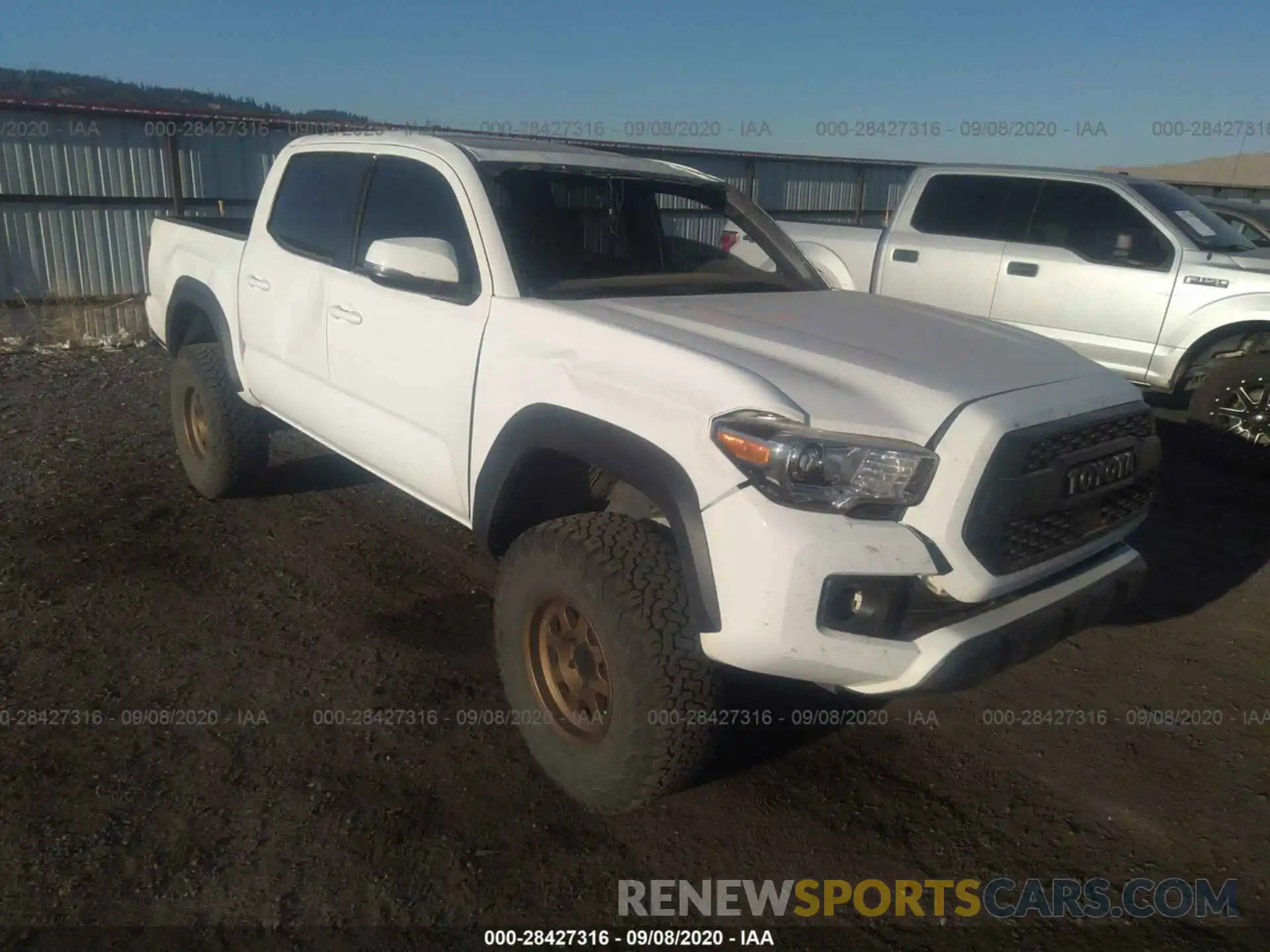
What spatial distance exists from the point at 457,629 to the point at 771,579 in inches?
80.3

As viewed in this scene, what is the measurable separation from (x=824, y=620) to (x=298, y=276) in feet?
10.0

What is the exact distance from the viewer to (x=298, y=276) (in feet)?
14.1

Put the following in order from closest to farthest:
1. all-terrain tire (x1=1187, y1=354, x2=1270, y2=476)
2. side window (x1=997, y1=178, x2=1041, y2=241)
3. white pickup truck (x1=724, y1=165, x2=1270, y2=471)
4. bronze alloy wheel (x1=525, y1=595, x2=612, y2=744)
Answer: bronze alloy wheel (x1=525, y1=595, x2=612, y2=744)
all-terrain tire (x1=1187, y1=354, x2=1270, y2=476)
white pickup truck (x1=724, y1=165, x2=1270, y2=471)
side window (x1=997, y1=178, x2=1041, y2=241)

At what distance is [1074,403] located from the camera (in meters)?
2.72

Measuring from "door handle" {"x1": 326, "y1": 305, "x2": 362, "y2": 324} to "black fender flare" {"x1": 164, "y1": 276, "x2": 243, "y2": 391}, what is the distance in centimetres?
111

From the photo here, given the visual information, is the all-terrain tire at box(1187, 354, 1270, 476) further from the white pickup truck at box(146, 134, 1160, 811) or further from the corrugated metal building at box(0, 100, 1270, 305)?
the corrugated metal building at box(0, 100, 1270, 305)

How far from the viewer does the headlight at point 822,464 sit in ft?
7.70

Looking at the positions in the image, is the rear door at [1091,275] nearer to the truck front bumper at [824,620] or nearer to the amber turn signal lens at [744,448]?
the truck front bumper at [824,620]

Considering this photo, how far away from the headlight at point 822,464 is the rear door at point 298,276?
7.69 ft

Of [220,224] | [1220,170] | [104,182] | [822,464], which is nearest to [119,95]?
[104,182]

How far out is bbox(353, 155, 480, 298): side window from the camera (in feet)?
11.3

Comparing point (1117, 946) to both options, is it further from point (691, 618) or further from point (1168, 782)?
point (691, 618)

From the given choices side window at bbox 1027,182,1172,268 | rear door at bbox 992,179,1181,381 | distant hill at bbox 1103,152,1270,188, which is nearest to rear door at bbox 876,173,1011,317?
rear door at bbox 992,179,1181,381

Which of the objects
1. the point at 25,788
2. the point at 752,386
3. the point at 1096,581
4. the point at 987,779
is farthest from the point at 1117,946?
the point at 25,788
